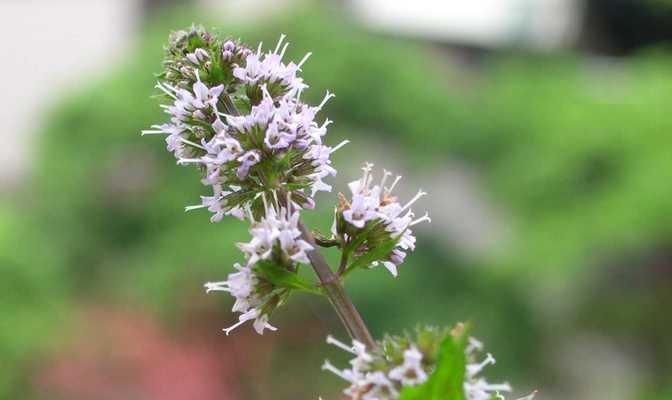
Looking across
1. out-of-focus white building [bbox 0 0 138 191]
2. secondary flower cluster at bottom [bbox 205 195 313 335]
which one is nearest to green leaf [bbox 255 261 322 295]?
secondary flower cluster at bottom [bbox 205 195 313 335]

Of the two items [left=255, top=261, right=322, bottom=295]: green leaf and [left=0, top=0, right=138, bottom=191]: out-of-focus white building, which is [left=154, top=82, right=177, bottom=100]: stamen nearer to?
[left=255, top=261, right=322, bottom=295]: green leaf

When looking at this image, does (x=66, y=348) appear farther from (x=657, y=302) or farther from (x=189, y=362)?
(x=657, y=302)

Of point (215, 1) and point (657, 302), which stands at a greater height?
point (215, 1)

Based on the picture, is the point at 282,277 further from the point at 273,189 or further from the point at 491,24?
the point at 491,24

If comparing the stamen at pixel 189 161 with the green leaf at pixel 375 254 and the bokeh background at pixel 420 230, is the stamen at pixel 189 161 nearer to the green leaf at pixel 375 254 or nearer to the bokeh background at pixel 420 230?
the green leaf at pixel 375 254

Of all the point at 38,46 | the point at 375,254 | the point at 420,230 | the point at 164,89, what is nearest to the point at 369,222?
the point at 375,254

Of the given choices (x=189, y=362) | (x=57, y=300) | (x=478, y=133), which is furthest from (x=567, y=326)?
(x=57, y=300)

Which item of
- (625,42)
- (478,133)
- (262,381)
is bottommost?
(262,381)

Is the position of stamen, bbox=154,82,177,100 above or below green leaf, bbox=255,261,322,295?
above
